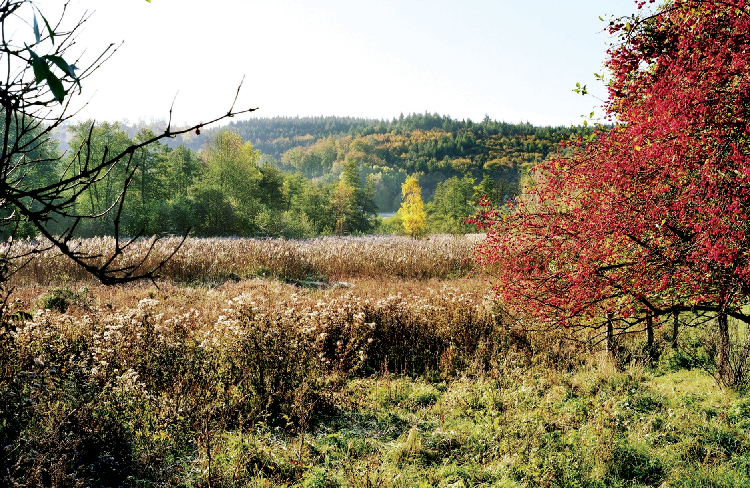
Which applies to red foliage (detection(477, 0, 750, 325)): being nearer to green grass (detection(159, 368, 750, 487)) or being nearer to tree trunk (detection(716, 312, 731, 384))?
tree trunk (detection(716, 312, 731, 384))

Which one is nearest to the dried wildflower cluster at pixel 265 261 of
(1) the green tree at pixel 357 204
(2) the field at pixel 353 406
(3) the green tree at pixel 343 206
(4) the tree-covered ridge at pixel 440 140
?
(2) the field at pixel 353 406

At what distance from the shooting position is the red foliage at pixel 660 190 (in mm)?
3719

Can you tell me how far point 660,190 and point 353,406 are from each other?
415cm

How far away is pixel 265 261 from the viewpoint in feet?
48.6

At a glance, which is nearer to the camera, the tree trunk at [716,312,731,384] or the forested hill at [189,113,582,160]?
the tree trunk at [716,312,731,384]

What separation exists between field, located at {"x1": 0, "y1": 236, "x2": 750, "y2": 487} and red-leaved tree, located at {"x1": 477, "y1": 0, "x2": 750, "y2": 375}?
1215 millimetres

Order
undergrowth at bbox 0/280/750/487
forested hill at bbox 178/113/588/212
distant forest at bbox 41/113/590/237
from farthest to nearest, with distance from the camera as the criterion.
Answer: forested hill at bbox 178/113/588/212 < distant forest at bbox 41/113/590/237 < undergrowth at bbox 0/280/750/487

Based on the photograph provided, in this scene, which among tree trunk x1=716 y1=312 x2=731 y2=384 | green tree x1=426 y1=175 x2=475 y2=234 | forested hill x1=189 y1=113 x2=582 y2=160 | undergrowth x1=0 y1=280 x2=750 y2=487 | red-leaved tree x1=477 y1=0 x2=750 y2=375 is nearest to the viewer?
red-leaved tree x1=477 y1=0 x2=750 y2=375

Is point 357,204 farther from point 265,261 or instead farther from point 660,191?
point 660,191

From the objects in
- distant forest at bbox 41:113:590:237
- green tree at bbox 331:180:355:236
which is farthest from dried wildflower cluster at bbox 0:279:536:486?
green tree at bbox 331:180:355:236

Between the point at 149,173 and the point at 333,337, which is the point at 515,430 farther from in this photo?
the point at 149,173

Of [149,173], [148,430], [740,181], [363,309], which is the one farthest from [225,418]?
[149,173]

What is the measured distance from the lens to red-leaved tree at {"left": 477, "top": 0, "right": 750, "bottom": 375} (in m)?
3.72

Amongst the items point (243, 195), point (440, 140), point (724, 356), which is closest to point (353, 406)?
point (724, 356)
